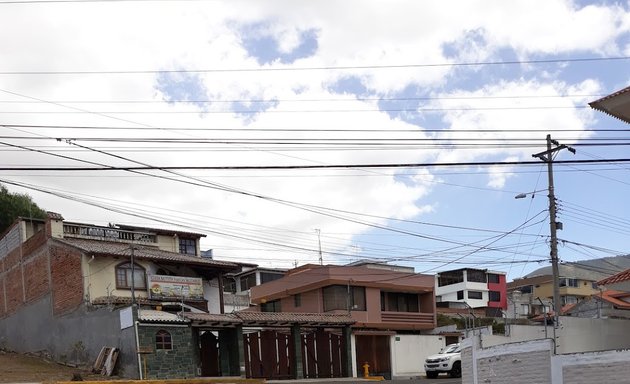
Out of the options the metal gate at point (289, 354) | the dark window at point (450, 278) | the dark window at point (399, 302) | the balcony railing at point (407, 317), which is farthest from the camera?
the dark window at point (450, 278)

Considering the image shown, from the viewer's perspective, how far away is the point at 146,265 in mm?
38219

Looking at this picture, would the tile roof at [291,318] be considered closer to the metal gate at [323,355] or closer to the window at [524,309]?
the metal gate at [323,355]

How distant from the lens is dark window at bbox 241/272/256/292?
199 feet

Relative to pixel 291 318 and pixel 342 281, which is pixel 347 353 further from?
pixel 342 281

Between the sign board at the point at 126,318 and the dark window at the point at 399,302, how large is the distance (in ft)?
64.5

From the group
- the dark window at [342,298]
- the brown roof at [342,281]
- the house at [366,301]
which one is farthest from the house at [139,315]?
the brown roof at [342,281]

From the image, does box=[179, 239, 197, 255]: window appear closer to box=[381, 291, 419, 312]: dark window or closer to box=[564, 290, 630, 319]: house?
box=[381, 291, 419, 312]: dark window

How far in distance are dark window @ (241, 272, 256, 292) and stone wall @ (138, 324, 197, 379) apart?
28.7m

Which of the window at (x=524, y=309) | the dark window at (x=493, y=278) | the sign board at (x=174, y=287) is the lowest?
the window at (x=524, y=309)

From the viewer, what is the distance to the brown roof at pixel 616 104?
16141 mm

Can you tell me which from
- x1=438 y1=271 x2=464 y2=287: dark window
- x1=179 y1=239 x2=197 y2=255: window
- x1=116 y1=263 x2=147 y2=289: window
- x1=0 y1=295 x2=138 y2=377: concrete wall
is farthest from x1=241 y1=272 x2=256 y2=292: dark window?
x1=438 y1=271 x2=464 y2=287: dark window

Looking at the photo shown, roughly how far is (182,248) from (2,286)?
11.3 metres

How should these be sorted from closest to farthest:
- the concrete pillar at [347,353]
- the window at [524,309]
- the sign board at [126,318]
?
the sign board at [126,318]
the concrete pillar at [347,353]
the window at [524,309]

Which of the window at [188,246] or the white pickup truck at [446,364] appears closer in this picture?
the white pickup truck at [446,364]
